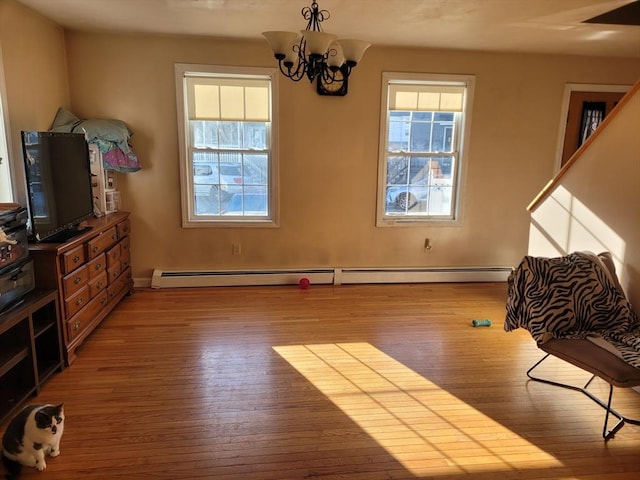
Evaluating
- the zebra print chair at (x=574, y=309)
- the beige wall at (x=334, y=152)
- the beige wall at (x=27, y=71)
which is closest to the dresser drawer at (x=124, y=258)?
the beige wall at (x=334, y=152)

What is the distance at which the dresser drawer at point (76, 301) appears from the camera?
2.81 meters

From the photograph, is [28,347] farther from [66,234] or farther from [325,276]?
[325,276]

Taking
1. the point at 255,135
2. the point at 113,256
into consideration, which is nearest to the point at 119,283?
the point at 113,256

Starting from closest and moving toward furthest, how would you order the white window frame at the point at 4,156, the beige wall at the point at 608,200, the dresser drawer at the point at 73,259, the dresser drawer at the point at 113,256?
the beige wall at the point at 608,200
the dresser drawer at the point at 73,259
the white window frame at the point at 4,156
the dresser drawer at the point at 113,256

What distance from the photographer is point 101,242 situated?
3.42 m

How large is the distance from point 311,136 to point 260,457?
3.15 m

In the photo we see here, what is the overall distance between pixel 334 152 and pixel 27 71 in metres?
2.71

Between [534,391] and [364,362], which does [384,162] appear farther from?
[534,391]

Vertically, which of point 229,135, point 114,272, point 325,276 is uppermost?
point 229,135

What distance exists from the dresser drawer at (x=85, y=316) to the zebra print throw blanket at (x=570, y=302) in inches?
115

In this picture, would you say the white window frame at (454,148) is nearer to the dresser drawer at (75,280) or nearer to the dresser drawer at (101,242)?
the dresser drawer at (101,242)

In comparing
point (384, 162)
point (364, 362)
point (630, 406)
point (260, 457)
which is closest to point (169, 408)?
point (260, 457)

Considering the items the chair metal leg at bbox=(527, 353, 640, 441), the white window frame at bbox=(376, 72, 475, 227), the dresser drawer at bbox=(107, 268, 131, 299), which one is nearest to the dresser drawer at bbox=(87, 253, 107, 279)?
the dresser drawer at bbox=(107, 268, 131, 299)

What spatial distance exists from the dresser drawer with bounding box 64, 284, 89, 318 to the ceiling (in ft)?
6.95
